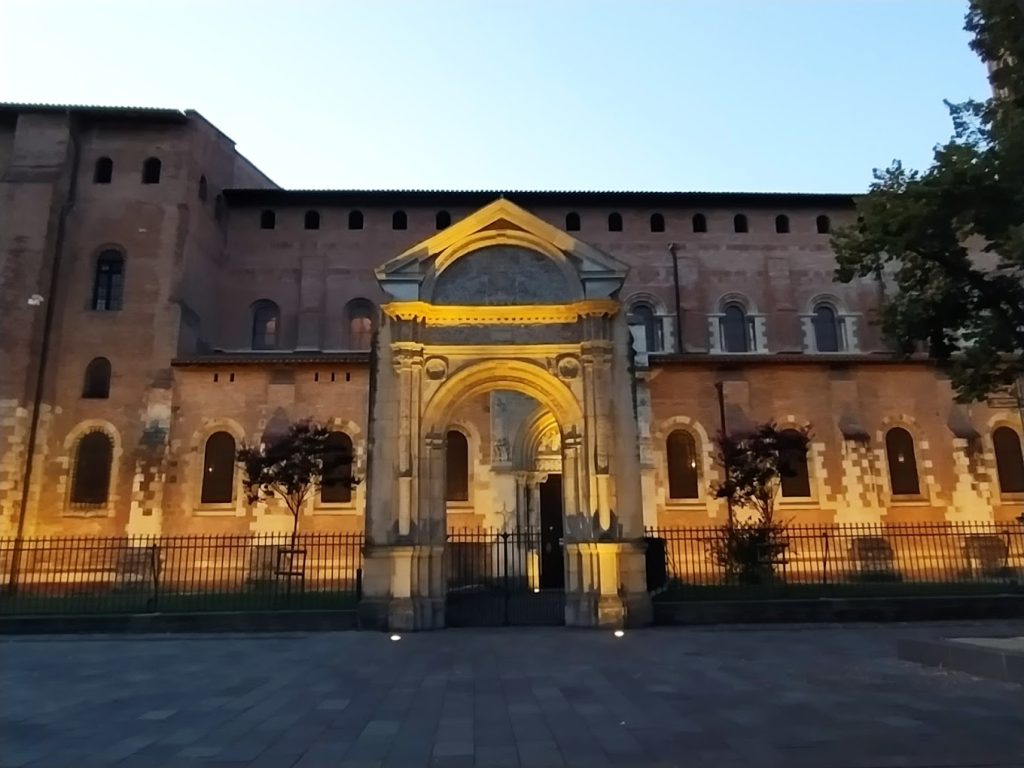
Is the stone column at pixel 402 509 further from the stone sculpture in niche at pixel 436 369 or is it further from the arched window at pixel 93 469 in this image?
the arched window at pixel 93 469

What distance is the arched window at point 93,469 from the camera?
27703mm

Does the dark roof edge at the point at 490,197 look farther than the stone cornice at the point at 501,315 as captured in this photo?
Yes

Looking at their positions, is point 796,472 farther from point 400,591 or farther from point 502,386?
point 400,591

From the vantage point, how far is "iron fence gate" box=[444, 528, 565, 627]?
57.4 ft

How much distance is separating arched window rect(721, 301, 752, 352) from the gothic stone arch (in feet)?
59.5

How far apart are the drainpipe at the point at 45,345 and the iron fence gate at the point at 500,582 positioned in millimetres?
15556

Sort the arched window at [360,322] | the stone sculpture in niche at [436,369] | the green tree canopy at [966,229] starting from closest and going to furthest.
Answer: the green tree canopy at [966,229] < the stone sculpture in niche at [436,369] < the arched window at [360,322]

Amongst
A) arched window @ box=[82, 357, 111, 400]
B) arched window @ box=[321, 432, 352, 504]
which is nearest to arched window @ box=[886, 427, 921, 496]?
arched window @ box=[321, 432, 352, 504]

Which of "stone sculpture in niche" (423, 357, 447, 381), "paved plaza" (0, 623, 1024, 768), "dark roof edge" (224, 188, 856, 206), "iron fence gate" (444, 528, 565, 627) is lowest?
"paved plaza" (0, 623, 1024, 768)

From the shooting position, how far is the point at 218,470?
1097 inches

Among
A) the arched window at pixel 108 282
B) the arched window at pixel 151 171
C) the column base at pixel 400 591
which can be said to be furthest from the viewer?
the arched window at pixel 151 171

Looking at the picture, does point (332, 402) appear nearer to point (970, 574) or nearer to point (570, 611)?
point (570, 611)

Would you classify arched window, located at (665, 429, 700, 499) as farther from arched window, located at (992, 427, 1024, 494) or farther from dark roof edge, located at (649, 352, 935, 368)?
arched window, located at (992, 427, 1024, 494)

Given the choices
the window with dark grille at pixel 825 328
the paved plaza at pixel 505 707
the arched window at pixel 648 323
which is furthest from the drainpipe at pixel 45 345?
the window with dark grille at pixel 825 328
